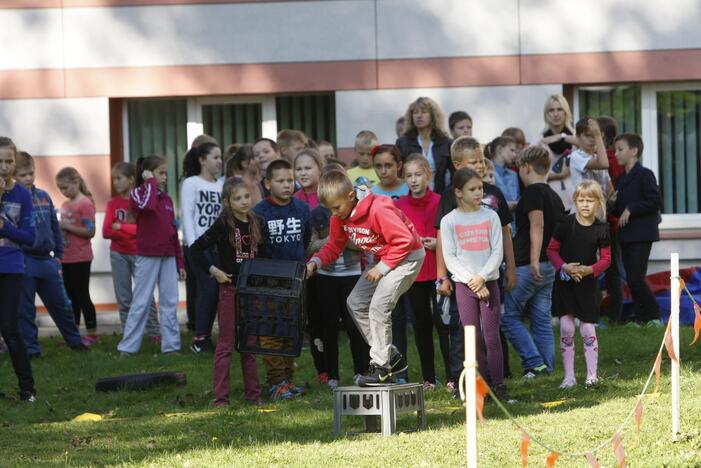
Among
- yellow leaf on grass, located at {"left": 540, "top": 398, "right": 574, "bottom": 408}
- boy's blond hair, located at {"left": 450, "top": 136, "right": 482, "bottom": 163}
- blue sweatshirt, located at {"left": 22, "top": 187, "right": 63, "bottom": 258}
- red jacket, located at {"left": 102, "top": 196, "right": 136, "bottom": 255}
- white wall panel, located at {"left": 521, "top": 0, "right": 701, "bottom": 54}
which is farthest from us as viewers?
white wall panel, located at {"left": 521, "top": 0, "right": 701, "bottom": 54}

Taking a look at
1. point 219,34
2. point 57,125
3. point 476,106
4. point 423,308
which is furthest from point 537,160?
point 57,125

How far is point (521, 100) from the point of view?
1560 centimetres

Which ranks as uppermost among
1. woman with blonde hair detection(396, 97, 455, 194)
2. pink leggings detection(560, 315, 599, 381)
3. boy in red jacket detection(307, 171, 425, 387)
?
woman with blonde hair detection(396, 97, 455, 194)

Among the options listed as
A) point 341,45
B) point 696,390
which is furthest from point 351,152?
point 696,390

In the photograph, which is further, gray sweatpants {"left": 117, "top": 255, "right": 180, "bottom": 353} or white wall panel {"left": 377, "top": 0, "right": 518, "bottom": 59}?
white wall panel {"left": 377, "top": 0, "right": 518, "bottom": 59}

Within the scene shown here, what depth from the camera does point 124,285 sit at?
45.4ft

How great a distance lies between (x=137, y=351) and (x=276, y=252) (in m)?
3.17

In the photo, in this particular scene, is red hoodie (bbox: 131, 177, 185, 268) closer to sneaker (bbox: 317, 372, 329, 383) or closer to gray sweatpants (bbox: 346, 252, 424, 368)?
sneaker (bbox: 317, 372, 329, 383)

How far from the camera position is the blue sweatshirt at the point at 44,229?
41.1 ft

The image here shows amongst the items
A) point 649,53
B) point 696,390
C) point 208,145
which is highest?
point 649,53

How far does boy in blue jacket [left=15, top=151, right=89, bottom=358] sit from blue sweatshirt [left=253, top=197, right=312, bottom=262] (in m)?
3.08

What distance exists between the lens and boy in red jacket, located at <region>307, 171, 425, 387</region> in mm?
8508

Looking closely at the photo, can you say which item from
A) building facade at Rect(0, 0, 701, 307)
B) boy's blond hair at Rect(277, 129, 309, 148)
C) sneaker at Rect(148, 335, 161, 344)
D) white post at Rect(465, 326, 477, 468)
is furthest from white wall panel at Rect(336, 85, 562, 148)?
white post at Rect(465, 326, 477, 468)

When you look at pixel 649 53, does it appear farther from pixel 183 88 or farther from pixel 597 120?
pixel 183 88
